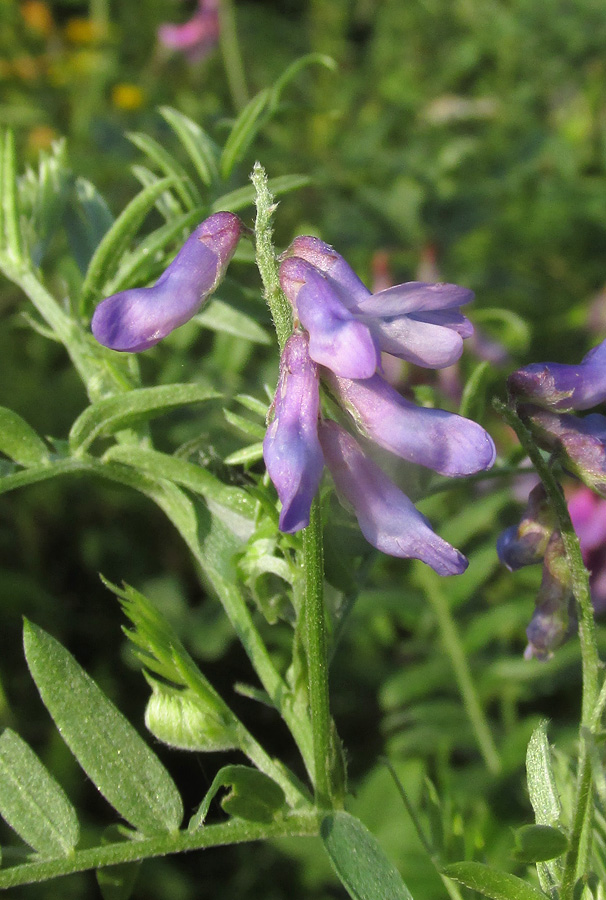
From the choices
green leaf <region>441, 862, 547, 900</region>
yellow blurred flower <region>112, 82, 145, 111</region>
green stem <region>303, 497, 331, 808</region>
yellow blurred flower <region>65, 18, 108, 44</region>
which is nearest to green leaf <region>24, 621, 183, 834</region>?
green stem <region>303, 497, 331, 808</region>

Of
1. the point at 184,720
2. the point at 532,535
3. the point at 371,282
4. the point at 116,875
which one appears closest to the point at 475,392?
the point at 532,535

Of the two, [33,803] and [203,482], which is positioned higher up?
[203,482]

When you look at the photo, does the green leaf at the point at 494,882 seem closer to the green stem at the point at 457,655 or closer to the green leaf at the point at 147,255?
A: the green leaf at the point at 147,255

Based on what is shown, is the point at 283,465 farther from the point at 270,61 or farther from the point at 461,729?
the point at 270,61

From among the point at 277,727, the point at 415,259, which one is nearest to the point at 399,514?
the point at 277,727

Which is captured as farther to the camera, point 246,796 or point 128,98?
point 128,98

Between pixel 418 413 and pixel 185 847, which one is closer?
pixel 418 413

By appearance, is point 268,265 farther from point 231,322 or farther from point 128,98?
point 128,98

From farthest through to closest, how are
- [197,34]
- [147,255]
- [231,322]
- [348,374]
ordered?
[197,34] → [231,322] → [147,255] → [348,374]
